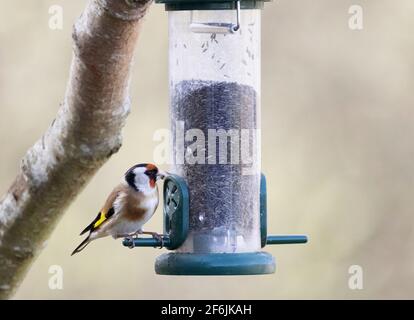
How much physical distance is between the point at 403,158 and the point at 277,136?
110 cm

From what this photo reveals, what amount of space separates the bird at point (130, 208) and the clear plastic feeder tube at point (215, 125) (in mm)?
153

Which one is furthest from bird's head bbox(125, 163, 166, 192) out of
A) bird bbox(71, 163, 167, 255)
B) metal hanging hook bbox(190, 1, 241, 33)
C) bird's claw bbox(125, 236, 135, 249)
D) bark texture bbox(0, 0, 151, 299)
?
bark texture bbox(0, 0, 151, 299)

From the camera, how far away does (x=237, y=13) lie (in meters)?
6.07

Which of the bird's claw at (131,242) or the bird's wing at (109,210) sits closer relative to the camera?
the bird's claw at (131,242)

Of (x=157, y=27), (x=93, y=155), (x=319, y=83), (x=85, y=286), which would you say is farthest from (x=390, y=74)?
(x=93, y=155)

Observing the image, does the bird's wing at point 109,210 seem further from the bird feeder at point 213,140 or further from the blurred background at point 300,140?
the blurred background at point 300,140

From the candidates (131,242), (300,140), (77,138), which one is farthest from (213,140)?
(300,140)

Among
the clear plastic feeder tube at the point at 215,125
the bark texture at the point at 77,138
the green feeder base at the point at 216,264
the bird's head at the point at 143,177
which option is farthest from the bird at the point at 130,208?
the bark texture at the point at 77,138

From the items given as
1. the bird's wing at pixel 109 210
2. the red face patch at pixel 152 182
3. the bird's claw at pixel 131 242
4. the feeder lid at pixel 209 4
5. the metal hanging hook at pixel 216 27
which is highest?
the feeder lid at pixel 209 4

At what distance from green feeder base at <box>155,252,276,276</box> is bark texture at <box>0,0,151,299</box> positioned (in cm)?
92

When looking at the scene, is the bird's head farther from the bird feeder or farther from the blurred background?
the blurred background

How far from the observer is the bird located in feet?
21.0

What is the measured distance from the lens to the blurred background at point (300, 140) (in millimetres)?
11750

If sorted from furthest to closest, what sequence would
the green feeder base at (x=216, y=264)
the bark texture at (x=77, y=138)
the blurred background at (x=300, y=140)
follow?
the blurred background at (x=300, y=140)
the green feeder base at (x=216, y=264)
the bark texture at (x=77, y=138)
